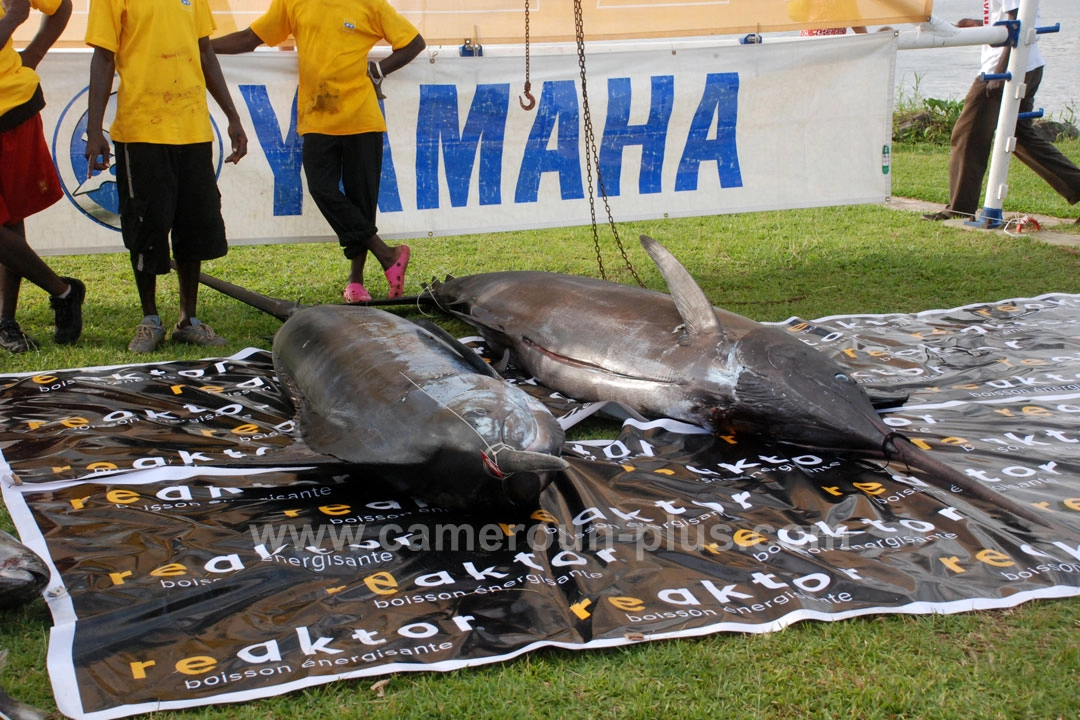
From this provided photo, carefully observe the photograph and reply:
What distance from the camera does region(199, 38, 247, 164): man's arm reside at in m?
5.08

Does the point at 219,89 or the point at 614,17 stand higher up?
the point at 614,17

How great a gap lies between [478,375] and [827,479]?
4.41ft

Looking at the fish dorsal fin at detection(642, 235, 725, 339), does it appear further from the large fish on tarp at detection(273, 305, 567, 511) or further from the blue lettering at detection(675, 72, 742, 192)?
the blue lettering at detection(675, 72, 742, 192)

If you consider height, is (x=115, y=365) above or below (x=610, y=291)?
below

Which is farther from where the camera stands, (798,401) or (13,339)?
(13,339)

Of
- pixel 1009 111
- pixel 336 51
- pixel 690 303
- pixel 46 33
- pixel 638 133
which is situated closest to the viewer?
pixel 690 303

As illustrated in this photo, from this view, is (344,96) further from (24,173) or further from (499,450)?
(499,450)

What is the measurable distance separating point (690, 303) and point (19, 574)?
107 inches

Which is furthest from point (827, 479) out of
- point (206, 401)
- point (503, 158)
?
point (503, 158)

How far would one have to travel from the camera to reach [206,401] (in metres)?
4.16

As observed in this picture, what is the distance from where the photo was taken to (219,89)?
5.18 metres

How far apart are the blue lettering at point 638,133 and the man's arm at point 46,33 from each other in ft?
11.8

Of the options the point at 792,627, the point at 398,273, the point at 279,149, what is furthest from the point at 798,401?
the point at 279,149

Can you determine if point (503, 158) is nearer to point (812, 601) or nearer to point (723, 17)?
point (723, 17)
